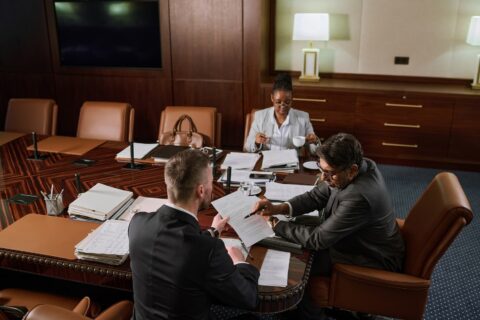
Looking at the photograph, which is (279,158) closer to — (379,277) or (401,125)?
(379,277)

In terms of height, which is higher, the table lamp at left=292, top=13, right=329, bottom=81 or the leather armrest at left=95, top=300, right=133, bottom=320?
the table lamp at left=292, top=13, right=329, bottom=81

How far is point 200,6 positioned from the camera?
440 cm

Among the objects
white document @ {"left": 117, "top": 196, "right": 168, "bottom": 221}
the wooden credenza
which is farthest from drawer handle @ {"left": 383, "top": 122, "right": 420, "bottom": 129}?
white document @ {"left": 117, "top": 196, "right": 168, "bottom": 221}

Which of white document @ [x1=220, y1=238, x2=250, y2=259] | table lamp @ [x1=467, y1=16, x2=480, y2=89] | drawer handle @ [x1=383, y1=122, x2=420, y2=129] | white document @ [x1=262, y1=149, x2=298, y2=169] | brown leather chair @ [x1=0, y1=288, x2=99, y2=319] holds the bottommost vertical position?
brown leather chair @ [x1=0, y1=288, x2=99, y2=319]

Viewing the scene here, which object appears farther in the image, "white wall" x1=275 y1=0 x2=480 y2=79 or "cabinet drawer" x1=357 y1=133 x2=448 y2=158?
"white wall" x1=275 y1=0 x2=480 y2=79

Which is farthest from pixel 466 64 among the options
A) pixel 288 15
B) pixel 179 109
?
pixel 179 109

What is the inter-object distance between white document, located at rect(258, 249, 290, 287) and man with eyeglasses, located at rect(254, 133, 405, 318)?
0.11 metres

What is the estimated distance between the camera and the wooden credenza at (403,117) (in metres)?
4.09

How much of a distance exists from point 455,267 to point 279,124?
4.49ft

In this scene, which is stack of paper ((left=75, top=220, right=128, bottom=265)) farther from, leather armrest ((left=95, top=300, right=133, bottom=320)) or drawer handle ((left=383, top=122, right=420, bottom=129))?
drawer handle ((left=383, top=122, right=420, bottom=129))

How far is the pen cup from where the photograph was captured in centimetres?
209

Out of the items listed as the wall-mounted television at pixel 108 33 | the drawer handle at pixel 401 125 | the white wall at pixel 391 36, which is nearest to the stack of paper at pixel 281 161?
the drawer handle at pixel 401 125

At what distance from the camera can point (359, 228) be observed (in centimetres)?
190

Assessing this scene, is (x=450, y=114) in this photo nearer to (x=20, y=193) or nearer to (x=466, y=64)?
(x=466, y=64)
